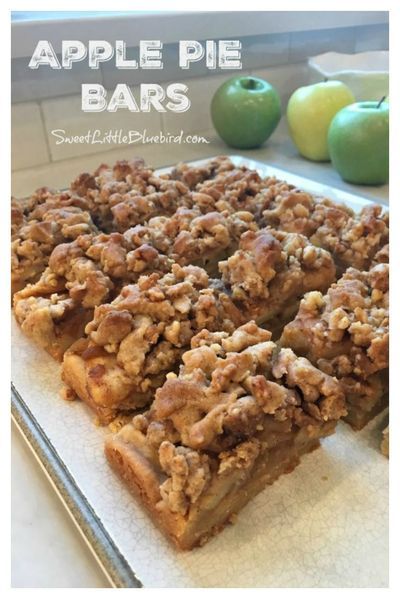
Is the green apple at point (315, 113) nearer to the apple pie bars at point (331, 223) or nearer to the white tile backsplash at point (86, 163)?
the white tile backsplash at point (86, 163)

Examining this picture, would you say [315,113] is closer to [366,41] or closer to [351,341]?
[366,41]

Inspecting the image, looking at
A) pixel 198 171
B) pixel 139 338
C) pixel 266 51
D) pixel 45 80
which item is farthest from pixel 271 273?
pixel 266 51

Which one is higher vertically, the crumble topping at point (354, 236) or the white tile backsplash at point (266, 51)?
the white tile backsplash at point (266, 51)

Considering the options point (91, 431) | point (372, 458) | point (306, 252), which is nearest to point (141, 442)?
point (91, 431)

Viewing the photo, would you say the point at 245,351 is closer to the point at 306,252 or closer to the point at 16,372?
the point at 306,252

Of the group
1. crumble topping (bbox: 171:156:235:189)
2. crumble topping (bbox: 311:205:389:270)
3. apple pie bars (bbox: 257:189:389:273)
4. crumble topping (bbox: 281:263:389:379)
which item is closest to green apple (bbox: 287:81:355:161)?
crumble topping (bbox: 171:156:235:189)

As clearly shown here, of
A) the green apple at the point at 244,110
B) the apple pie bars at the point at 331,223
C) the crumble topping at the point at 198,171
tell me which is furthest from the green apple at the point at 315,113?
the apple pie bars at the point at 331,223

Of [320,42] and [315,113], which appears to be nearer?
[315,113]
